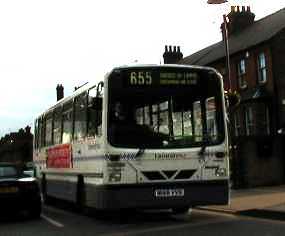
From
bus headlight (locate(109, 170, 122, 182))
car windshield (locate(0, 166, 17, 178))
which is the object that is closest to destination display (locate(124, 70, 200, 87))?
bus headlight (locate(109, 170, 122, 182))

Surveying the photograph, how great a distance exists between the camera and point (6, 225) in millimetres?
16703

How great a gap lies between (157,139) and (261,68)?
2087 cm

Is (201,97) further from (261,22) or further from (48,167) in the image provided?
(261,22)

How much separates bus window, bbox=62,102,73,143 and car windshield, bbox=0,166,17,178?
5.39ft

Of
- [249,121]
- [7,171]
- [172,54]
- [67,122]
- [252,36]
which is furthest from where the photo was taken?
[172,54]

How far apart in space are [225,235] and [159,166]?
2.59 metres

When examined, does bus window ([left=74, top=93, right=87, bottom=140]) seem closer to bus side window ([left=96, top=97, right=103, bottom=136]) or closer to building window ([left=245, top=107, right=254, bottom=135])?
bus side window ([left=96, top=97, right=103, bottom=136])

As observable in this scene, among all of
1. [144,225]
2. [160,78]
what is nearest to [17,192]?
[144,225]

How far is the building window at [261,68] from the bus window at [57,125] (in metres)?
16.1

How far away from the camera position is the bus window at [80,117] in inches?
657

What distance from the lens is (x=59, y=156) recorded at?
20.1 metres

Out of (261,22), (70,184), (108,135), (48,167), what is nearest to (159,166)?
(108,135)

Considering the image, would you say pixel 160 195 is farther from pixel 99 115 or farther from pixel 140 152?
pixel 99 115

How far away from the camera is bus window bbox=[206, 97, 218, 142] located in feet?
49.9
